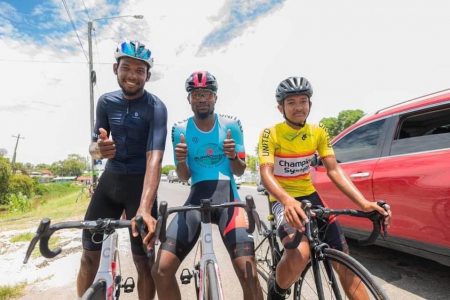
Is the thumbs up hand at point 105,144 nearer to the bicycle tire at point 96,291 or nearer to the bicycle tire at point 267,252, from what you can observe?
the bicycle tire at point 96,291

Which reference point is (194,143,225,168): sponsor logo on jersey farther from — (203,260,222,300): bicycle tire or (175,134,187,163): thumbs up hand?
(203,260,222,300): bicycle tire

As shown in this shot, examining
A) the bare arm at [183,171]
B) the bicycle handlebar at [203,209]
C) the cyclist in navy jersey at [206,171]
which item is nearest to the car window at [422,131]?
the cyclist in navy jersey at [206,171]

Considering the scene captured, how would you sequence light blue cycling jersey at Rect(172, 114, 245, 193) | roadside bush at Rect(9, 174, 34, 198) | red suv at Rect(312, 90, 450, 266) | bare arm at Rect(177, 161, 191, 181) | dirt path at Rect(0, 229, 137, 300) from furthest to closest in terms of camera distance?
roadside bush at Rect(9, 174, 34, 198) → dirt path at Rect(0, 229, 137, 300) → red suv at Rect(312, 90, 450, 266) → light blue cycling jersey at Rect(172, 114, 245, 193) → bare arm at Rect(177, 161, 191, 181)

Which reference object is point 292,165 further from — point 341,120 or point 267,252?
point 341,120

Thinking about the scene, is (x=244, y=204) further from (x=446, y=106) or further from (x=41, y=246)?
(x=446, y=106)

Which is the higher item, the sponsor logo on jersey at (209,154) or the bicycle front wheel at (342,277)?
the sponsor logo on jersey at (209,154)

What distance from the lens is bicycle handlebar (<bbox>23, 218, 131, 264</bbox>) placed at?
196 centimetres

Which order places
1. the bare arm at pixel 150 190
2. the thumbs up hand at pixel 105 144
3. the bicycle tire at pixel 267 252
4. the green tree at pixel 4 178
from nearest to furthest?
the bare arm at pixel 150 190 < the thumbs up hand at pixel 105 144 < the bicycle tire at pixel 267 252 < the green tree at pixel 4 178

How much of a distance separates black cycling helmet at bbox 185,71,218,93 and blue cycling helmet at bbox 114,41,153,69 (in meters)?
0.47

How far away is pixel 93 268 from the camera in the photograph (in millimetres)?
2865

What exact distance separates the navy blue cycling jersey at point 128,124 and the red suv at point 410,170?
2.99 m

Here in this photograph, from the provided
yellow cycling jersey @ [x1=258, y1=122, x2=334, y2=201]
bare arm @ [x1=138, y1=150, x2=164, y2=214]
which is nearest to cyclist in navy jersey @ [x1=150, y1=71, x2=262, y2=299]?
bare arm @ [x1=138, y1=150, x2=164, y2=214]

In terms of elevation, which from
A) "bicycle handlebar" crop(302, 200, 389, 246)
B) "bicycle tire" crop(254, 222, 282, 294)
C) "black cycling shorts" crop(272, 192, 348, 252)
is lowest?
"bicycle tire" crop(254, 222, 282, 294)

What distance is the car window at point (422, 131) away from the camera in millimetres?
3752
